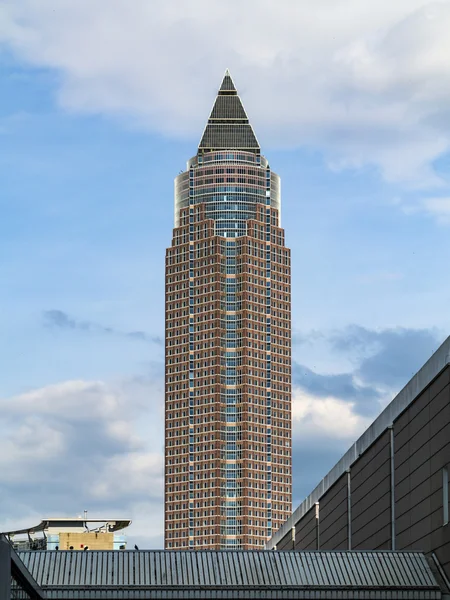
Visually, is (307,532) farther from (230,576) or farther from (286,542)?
(230,576)

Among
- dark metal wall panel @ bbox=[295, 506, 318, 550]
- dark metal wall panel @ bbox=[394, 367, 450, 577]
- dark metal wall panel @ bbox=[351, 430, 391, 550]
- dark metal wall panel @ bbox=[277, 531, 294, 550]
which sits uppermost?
dark metal wall panel @ bbox=[277, 531, 294, 550]

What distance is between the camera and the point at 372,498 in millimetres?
76500

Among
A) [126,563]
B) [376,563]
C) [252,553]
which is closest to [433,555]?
[376,563]

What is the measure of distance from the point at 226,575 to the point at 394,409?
17871 mm

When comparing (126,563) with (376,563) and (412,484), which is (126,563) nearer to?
(376,563)

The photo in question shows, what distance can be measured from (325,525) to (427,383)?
40.2 metres

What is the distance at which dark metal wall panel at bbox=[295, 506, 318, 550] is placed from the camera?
105 m

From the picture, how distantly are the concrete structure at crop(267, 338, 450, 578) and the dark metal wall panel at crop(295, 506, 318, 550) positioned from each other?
33.5ft

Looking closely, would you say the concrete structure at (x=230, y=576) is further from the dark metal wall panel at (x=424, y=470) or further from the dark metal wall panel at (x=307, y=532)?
the dark metal wall panel at (x=307, y=532)

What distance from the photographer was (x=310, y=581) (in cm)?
5362

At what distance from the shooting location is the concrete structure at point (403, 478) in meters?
57.1

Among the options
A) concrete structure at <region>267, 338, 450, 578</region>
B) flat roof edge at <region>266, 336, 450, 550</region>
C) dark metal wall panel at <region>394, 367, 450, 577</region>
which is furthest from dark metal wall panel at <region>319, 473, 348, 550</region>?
dark metal wall panel at <region>394, 367, 450, 577</region>

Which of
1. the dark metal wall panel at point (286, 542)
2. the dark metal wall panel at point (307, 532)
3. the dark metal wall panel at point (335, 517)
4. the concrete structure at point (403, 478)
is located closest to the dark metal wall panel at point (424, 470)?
the concrete structure at point (403, 478)

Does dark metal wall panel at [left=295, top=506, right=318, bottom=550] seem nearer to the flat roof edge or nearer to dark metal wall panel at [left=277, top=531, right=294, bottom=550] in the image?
the flat roof edge
